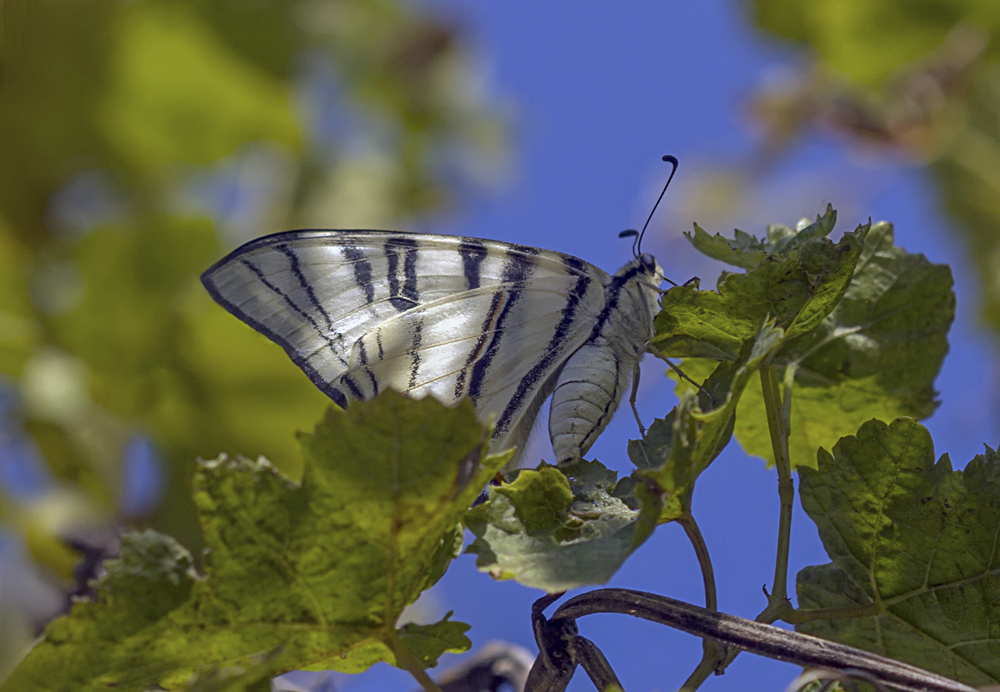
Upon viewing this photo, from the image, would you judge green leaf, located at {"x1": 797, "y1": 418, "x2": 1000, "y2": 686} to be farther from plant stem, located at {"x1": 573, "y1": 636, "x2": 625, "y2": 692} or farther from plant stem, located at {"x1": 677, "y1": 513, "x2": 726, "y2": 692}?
plant stem, located at {"x1": 573, "y1": 636, "x2": 625, "y2": 692}

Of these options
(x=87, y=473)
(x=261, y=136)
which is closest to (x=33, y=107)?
(x=261, y=136)

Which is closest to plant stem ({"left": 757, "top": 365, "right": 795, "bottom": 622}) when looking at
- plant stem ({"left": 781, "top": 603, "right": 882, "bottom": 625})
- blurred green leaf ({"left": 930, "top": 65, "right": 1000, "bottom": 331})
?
plant stem ({"left": 781, "top": 603, "right": 882, "bottom": 625})

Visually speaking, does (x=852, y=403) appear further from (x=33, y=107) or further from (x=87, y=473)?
(x=33, y=107)

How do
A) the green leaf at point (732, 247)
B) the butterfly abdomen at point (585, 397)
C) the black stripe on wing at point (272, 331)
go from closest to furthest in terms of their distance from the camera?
the green leaf at point (732, 247) → the butterfly abdomen at point (585, 397) → the black stripe on wing at point (272, 331)

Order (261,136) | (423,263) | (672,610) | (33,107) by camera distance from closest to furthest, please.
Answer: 1. (672,610)
2. (423,263)
3. (33,107)
4. (261,136)

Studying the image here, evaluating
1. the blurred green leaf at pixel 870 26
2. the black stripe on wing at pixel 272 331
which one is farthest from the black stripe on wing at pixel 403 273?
the blurred green leaf at pixel 870 26

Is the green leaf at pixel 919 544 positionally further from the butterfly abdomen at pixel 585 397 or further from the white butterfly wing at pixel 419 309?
the white butterfly wing at pixel 419 309

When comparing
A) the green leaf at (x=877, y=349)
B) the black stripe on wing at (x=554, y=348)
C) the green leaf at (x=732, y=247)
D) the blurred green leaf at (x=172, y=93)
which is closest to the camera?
the green leaf at (x=732, y=247)

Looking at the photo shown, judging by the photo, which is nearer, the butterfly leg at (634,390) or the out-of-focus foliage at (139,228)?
the butterfly leg at (634,390)
